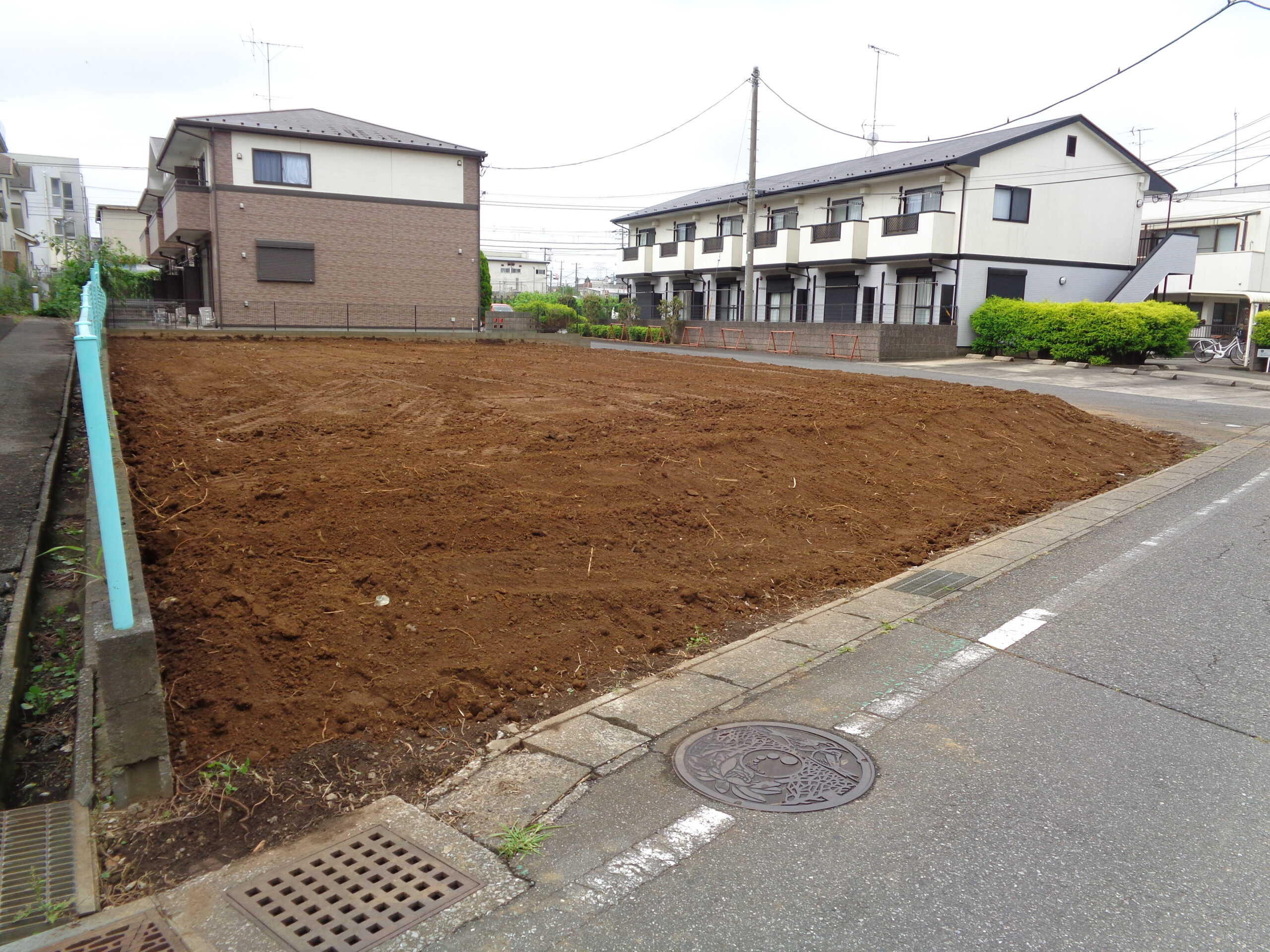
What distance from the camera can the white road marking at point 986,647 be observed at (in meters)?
3.64

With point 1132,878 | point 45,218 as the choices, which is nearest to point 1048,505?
point 1132,878

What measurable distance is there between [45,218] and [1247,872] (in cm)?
7815

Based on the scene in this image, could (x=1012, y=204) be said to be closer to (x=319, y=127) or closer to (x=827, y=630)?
(x=319, y=127)

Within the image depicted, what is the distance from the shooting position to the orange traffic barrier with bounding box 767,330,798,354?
2806 centimetres

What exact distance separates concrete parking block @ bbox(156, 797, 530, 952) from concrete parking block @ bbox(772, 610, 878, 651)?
7.50 feet

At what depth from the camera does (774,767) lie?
3.22 meters

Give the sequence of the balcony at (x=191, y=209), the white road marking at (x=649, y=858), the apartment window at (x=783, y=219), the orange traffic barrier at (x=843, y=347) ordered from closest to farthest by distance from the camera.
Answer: the white road marking at (x=649, y=858)
the orange traffic barrier at (x=843, y=347)
the balcony at (x=191, y=209)
the apartment window at (x=783, y=219)

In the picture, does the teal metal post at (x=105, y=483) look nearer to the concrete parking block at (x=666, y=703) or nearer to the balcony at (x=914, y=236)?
the concrete parking block at (x=666, y=703)

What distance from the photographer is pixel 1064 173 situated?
29750mm

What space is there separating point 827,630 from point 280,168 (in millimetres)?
28857

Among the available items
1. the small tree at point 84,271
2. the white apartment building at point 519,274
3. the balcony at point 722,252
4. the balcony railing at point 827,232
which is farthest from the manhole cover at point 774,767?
the white apartment building at point 519,274

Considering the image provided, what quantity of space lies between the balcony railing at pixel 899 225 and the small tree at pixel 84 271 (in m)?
24.5

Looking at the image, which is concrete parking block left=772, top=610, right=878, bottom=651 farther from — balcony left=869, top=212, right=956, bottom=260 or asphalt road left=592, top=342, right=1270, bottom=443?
balcony left=869, top=212, right=956, bottom=260

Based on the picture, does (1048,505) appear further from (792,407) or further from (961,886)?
(961,886)
